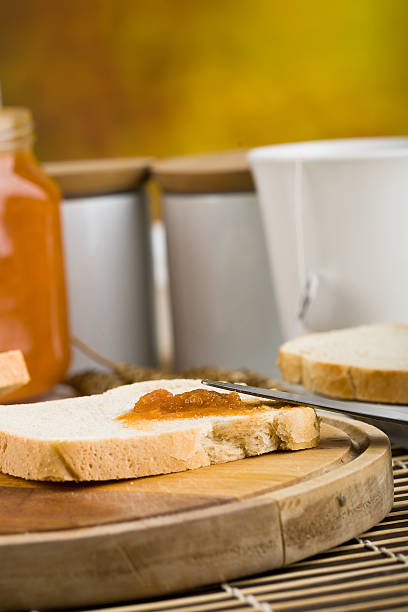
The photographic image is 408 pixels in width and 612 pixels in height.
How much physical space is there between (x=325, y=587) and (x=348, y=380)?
1.49 feet

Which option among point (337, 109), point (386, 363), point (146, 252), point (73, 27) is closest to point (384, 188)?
point (386, 363)

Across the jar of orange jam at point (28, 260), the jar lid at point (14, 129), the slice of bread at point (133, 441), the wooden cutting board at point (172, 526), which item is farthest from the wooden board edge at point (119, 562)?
the jar lid at point (14, 129)

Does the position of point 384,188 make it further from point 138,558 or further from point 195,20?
point 195,20

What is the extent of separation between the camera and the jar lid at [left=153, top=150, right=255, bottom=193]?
164cm

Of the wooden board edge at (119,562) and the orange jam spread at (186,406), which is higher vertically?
the orange jam spread at (186,406)

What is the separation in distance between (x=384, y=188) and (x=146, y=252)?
26.0 inches

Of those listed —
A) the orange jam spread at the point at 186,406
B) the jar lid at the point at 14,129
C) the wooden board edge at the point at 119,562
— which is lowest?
the wooden board edge at the point at 119,562

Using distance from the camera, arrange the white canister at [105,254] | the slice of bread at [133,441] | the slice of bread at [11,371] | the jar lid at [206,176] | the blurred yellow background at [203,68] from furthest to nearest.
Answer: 1. the blurred yellow background at [203,68]
2. the white canister at [105,254]
3. the jar lid at [206,176]
4. the slice of bread at [11,371]
5. the slice of bread at [133,441]

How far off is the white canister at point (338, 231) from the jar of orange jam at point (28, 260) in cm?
35

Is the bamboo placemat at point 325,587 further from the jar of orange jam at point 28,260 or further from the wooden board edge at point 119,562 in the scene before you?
the jar of orange jam at point 28,260

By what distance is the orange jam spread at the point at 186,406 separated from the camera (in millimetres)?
883

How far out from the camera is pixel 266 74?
347 centimetres

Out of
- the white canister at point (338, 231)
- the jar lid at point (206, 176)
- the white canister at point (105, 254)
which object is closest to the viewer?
the white canister at point (338, 231)

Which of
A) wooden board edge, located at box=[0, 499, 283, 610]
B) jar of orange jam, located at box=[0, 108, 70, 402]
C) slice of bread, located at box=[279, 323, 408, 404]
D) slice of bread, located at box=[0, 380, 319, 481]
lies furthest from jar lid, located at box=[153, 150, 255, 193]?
wooden board edge, located at box=[0, 499, 283, 610]
